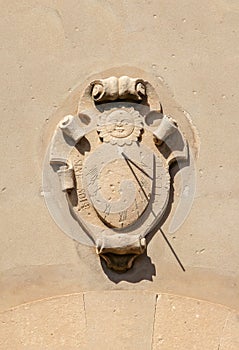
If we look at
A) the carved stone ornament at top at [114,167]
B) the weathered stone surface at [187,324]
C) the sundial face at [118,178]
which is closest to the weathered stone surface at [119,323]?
the weathered stone surface at [187,324]

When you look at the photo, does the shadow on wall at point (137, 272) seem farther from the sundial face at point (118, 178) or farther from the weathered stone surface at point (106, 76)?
the sundial face at point (118, 178)

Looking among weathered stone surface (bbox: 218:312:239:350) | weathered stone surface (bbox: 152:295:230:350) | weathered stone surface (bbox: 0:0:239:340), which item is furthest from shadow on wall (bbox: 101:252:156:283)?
weathered stone surface (bbox: 218:312:239:350)

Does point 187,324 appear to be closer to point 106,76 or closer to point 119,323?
point 119,323

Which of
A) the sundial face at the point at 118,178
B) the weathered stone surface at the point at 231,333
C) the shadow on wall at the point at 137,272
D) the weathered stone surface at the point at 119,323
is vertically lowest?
the weathered stone surface at the point at 231,333

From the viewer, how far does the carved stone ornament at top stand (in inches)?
269

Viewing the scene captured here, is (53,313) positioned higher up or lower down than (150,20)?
lower down

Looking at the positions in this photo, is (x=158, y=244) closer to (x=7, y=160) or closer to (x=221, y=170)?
(x=221, y=170)

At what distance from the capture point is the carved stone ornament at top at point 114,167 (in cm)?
684

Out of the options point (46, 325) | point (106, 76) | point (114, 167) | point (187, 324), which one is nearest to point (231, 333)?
point (187, 324)

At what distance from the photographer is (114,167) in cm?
690

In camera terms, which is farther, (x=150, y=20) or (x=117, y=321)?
(x=150, y=20)

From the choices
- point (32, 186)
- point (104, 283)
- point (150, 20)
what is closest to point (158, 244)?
point (104, 283)

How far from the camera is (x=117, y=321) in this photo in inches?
265

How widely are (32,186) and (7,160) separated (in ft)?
0.72
